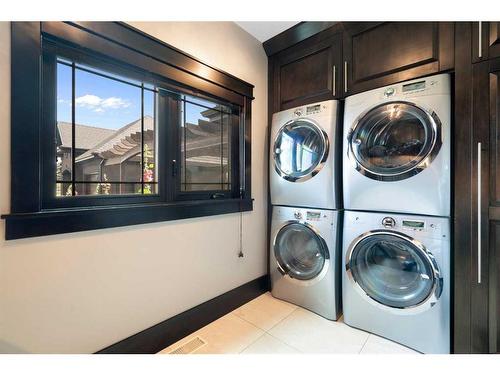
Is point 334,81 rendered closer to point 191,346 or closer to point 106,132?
point 106,132

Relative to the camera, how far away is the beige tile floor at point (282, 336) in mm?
1318

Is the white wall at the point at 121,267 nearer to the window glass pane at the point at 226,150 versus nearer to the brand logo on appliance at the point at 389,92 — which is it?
the window glass pane at the point at 226,150

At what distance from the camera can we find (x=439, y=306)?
3.98ft

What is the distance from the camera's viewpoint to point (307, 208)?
1693 millimetres

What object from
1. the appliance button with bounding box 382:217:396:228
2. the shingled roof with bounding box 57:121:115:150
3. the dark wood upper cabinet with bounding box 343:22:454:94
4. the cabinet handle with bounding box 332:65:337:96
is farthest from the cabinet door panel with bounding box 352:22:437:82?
the shingled roof with bounding box 57:121:115:150

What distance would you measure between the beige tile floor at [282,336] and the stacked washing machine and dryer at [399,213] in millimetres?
104

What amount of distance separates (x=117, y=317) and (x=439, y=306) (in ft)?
5.94

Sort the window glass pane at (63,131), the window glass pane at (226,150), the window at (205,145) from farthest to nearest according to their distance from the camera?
1. the window glass pane at (226,150)
2. the window at (205,145)
3. the window glass pane at (63,131)

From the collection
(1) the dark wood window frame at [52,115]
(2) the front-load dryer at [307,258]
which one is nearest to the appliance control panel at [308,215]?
(2) the front-load dryer at [307,258]

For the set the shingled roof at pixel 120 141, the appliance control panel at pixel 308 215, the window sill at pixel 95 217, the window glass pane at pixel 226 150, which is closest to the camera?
the window sill at pixel 95 217

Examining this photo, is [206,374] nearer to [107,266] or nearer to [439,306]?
[107,266]

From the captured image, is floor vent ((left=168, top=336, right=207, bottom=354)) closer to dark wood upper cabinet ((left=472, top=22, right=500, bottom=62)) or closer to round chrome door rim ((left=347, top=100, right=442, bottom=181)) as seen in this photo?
round chrome door rim ((left=347, top=100, right=442, bottom=181))

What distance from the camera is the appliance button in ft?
4.36

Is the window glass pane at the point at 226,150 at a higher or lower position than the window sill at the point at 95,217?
higher
